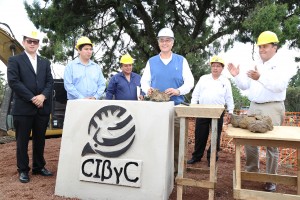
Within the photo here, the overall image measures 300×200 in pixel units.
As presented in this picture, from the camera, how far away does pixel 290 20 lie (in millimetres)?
7621

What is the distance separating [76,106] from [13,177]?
4.63ft

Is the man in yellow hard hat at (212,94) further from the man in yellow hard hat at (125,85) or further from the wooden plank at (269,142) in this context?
the wooden plank at (269,142)

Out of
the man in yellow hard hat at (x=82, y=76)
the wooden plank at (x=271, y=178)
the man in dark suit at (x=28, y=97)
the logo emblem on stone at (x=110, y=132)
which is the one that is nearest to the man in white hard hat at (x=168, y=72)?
the logo emblem on stone at (x=110, y=132)

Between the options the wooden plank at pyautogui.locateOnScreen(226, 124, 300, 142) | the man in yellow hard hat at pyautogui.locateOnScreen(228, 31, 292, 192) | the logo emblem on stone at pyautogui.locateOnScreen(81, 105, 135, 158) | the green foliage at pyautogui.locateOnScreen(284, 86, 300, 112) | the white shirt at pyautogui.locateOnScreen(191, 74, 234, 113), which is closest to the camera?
the wooden plank at pyautogui.locateOnScreen(226, 124, 300, 142)

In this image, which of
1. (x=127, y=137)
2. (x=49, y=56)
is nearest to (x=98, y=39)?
(x=49, y=56)

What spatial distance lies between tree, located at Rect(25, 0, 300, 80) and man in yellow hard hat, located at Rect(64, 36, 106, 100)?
445cm

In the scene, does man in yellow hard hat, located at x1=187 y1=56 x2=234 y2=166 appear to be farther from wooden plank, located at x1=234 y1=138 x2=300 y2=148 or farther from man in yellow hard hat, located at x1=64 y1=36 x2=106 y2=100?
wooden plank, located at x1=234 y1=138 x2=300 y2=148

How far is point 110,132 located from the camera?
3.39 metres

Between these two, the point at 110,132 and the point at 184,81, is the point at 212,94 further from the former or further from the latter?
the point at 110,132

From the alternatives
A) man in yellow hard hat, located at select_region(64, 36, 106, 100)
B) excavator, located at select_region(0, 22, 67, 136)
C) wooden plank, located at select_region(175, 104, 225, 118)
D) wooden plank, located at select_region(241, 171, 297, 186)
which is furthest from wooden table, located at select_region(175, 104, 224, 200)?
excavator, located at select_region(0, 22, 67, 136)

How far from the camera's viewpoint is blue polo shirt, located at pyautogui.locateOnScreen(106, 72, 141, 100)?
196 inches

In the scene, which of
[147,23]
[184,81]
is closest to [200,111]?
[184,81]

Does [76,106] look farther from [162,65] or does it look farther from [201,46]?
[201,46]

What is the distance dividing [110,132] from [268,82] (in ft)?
5.67
